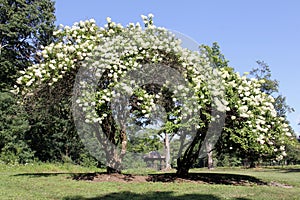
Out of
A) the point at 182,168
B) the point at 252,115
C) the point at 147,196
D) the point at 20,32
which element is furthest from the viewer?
the point at 20,32

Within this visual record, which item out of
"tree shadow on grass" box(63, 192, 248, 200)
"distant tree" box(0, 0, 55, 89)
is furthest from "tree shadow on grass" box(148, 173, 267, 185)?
"distant tree" box(0, 0, 55, 89)

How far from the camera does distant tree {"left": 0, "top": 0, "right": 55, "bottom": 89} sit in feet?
91.5

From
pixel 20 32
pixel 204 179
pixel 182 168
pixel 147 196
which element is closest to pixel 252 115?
pixel 204 179

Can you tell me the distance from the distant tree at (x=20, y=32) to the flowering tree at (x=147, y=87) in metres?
17.8

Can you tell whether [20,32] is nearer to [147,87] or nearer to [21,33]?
[21,33]

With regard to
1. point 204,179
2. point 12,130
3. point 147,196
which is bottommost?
point 147,196

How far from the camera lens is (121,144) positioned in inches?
487

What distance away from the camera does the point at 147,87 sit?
11094 millimetres

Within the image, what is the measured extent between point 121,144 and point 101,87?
105 inches

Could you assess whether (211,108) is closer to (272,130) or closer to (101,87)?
(272,130)

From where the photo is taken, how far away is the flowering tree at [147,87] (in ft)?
33.1

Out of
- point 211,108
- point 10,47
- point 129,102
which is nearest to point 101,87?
point 129,102

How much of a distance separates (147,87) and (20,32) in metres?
21.7

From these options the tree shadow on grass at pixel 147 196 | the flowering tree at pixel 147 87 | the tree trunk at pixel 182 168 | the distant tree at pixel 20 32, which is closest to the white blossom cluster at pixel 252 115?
the flowering tree at pixel 147 87
